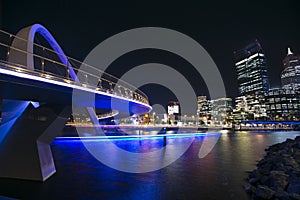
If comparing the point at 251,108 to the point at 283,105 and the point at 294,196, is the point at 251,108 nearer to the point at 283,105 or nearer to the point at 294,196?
the point at 283,105

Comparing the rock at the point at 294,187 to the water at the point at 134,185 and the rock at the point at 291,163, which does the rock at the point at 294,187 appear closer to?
the water at the point at 134,185

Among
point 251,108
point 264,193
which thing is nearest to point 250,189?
point 264,193

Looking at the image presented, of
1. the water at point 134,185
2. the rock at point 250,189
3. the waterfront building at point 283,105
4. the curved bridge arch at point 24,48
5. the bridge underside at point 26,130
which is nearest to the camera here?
the rock at point 250,189

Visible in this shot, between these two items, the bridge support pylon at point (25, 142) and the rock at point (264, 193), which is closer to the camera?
the rock at point (264, 193)

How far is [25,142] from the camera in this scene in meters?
9.45

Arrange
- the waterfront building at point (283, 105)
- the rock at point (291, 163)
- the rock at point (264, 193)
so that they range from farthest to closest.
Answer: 1. the waterfront building at point (283, 105)
2. the rock at point (291, 163)
3. the rock at point (264, 193)

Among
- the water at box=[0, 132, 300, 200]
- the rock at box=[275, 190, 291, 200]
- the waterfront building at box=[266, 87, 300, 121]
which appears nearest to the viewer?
the rock at box=[275, 190, 291, 200]

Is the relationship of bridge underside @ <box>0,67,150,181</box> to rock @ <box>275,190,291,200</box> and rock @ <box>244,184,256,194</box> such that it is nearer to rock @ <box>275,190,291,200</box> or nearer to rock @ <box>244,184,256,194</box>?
rock @ <box>244,184,256,194</box>

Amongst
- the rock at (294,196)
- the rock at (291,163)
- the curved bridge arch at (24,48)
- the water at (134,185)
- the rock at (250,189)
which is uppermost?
Result: the curved bridge arch at (24,48)

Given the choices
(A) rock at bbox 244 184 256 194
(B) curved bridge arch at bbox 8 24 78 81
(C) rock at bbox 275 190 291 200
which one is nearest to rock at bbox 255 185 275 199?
(C) rock at bbox 275 190 291 200

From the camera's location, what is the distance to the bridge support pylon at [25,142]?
9438 mm

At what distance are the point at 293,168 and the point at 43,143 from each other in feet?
36.8

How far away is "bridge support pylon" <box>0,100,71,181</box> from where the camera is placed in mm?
9438

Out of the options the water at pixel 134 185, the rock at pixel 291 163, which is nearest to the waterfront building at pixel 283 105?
the rock at pixel 291 163
